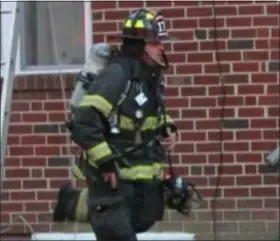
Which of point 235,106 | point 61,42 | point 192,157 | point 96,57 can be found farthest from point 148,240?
point 96,57

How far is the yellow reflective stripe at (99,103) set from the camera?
5.76 m

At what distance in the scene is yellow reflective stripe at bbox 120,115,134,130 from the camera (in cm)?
590

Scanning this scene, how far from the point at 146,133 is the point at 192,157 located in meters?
1.96

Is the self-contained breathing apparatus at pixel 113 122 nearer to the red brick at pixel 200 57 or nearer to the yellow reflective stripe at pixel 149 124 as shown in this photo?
the yellow reflective stripe at pixel 149 124

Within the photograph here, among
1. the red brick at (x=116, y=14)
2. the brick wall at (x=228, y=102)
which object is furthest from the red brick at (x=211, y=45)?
the red brick at (x=116, y=14)

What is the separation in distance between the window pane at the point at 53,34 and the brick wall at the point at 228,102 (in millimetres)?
270

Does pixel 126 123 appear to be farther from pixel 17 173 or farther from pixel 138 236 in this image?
pixel 17 173

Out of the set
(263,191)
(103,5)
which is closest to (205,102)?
(263,191)

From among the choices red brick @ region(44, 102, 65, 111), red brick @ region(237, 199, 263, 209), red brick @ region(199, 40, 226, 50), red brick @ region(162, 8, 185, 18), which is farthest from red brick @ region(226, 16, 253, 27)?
red brick @ region(44, 102, 65, 111)

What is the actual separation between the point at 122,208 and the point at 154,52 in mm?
937

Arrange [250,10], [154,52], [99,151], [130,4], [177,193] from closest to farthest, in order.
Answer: [99,151] < [154,52] < [177,193] < [250,10] < [130,4]

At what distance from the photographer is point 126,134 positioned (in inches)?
233

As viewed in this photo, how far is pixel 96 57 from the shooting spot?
6.10 metres

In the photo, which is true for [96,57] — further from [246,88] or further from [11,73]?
[246,88]
